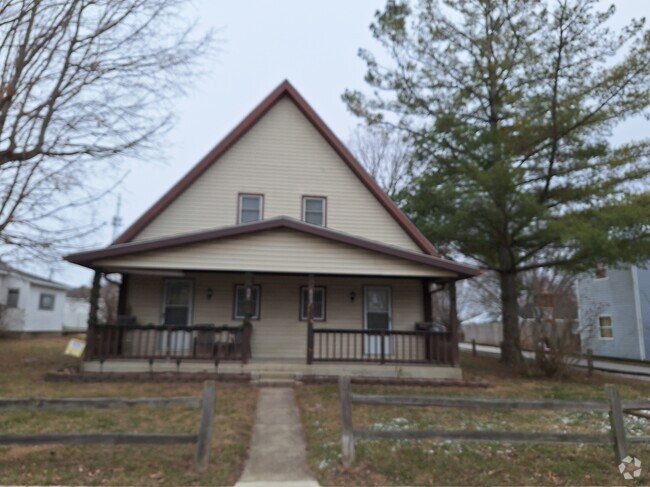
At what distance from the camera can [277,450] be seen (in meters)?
6.26

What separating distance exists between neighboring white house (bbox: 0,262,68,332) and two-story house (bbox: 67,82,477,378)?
14.0 metres

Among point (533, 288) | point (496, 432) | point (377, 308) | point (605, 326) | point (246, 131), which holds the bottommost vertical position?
point (496, 432)

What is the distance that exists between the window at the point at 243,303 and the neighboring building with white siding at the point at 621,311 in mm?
16101

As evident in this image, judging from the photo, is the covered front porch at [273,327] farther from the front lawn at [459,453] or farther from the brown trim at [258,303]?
the front lawn at [459,453]

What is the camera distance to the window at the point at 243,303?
546 inches

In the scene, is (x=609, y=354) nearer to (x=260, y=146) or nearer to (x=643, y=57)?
(x=643, y=57)

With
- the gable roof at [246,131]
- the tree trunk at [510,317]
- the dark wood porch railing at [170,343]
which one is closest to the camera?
the dark wood porch railing at [170,343]

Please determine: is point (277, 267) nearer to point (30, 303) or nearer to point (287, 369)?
point (287, 369)

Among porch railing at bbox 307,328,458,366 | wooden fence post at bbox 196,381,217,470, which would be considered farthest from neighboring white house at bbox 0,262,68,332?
wooden fence post at bbox 196,381,217,470

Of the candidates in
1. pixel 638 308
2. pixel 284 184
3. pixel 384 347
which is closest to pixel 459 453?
pixel 384 347

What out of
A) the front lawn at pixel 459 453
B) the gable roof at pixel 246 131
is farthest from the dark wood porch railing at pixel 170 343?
the front lawn at pixel 459 453

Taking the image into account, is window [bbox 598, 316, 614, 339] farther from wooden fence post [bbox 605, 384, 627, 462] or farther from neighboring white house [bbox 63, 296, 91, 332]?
neighboring white house [bbox 63, 296, 91, 332]

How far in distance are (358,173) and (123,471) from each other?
1143cm

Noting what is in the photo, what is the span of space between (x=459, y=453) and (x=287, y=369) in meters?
6.16
